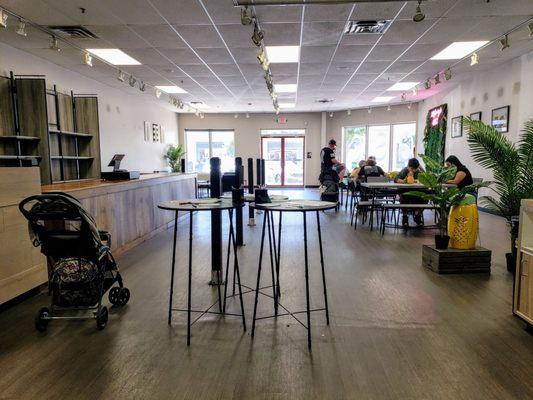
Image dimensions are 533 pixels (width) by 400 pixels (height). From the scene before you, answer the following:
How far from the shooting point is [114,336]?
2672 mm

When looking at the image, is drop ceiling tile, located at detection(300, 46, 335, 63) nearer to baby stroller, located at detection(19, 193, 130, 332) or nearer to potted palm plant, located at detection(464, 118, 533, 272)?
potted palm plant, located at detection(464, 118, 533, 272)

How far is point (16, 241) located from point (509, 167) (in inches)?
203

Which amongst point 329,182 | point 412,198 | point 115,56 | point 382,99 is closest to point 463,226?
point 412,198

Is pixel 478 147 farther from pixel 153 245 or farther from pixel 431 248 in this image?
pixel 153 245

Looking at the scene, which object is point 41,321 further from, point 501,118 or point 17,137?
point 501,118

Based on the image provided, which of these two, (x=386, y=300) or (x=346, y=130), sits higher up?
(x=346, y=130)

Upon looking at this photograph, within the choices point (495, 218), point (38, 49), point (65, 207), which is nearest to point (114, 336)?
point (65, 207)

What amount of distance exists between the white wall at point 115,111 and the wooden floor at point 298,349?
16.4 feet

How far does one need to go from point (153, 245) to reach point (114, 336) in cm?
301

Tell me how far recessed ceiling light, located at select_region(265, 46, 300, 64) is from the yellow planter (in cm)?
404

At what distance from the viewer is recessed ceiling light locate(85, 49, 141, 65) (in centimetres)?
659

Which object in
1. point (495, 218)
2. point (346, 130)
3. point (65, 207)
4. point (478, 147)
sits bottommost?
point (495, 218)

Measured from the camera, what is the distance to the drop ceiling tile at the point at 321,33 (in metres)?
5.39

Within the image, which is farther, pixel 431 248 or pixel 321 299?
pixel 431 248
